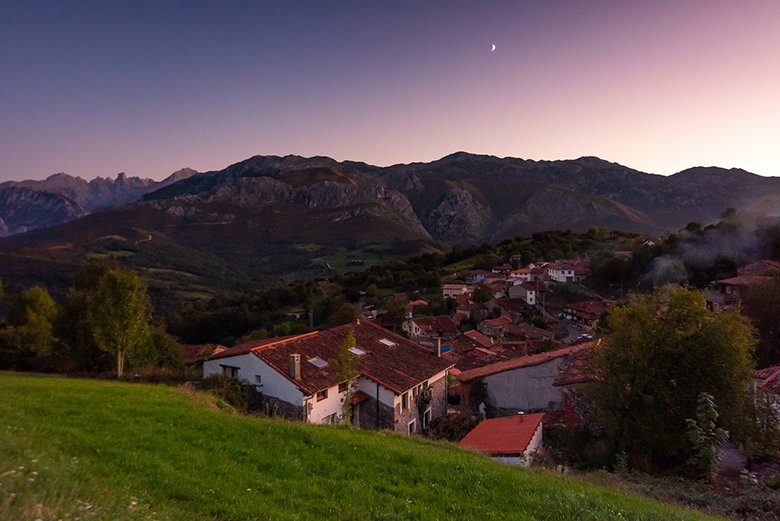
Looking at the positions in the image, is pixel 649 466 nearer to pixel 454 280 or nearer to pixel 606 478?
pixel 606 478

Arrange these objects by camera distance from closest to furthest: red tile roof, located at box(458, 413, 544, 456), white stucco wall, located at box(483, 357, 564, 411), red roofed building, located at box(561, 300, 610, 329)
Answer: red tile roof, located at box(458, 413, 544, 456)
white stucco wall, located at box(483, 357, 564, 411)
red roofed building, located at box(561, 300, 610, 329)

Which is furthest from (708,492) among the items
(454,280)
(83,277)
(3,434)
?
(454,280)

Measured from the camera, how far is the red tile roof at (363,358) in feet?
74.1

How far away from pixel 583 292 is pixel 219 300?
65695mm

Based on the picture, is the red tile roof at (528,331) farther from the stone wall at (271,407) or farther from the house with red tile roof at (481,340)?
the stone wall at (271,407)

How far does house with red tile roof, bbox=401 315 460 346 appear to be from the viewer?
2344 inches

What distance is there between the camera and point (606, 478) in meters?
13.5

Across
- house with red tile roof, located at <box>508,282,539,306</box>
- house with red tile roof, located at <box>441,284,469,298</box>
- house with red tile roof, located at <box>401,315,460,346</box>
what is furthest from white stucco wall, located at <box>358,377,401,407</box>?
house with red tile roof, located at <box>441,284,469,298</box>

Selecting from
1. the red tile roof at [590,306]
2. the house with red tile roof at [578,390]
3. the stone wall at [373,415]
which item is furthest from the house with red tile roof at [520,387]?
the red tile roof at [590,306]

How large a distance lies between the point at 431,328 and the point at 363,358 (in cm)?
3545

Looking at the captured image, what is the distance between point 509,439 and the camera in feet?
58.9

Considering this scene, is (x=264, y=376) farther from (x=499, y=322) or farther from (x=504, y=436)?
(x=499, y=322)

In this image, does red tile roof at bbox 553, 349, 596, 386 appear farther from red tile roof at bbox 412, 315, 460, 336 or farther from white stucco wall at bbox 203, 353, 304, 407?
red tile roof at bbox 412, 315, 460, 336

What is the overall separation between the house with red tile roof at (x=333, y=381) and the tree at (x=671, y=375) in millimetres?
9493
